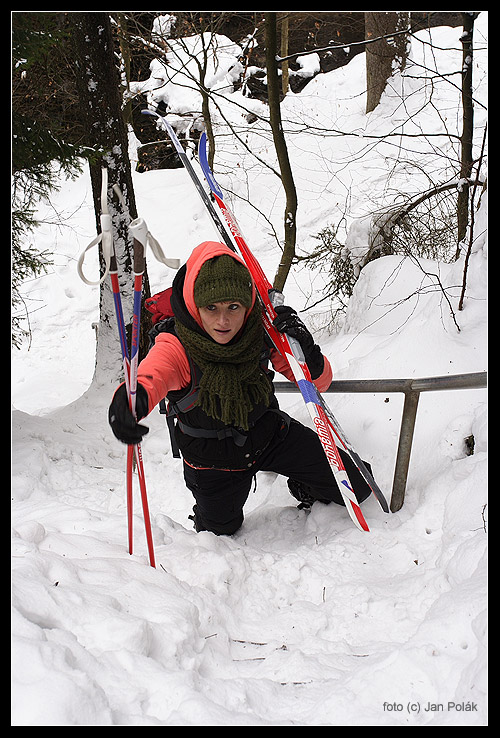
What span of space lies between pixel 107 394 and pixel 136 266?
160cm

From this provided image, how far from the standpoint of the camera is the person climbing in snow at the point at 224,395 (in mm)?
2139

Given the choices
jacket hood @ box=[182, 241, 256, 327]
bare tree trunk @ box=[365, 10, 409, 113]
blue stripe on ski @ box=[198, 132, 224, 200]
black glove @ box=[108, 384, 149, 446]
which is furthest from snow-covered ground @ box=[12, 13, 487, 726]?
bare tree trunk @ box=[365, 10, 409, 113]

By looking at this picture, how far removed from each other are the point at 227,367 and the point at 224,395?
0.11 m

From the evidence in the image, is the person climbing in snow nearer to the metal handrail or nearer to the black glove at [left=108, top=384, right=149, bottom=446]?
the black glove at [left=108, top=384, right=149, bottom=446]

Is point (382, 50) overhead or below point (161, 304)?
overhead

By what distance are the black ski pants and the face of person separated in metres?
0.71

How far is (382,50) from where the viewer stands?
5.95 m

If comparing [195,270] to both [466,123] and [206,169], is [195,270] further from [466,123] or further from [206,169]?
[466,123]

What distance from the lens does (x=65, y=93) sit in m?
3.38

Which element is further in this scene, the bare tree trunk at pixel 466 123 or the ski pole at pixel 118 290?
the bare tree trunk at pixel 466 123

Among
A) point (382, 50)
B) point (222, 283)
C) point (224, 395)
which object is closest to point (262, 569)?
point (224, 395)

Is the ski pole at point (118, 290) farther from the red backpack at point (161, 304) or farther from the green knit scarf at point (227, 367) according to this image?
the red backpack at point (161, 304)

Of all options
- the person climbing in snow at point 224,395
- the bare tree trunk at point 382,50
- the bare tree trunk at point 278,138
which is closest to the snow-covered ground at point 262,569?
the person climbing in snow at point 224,395
